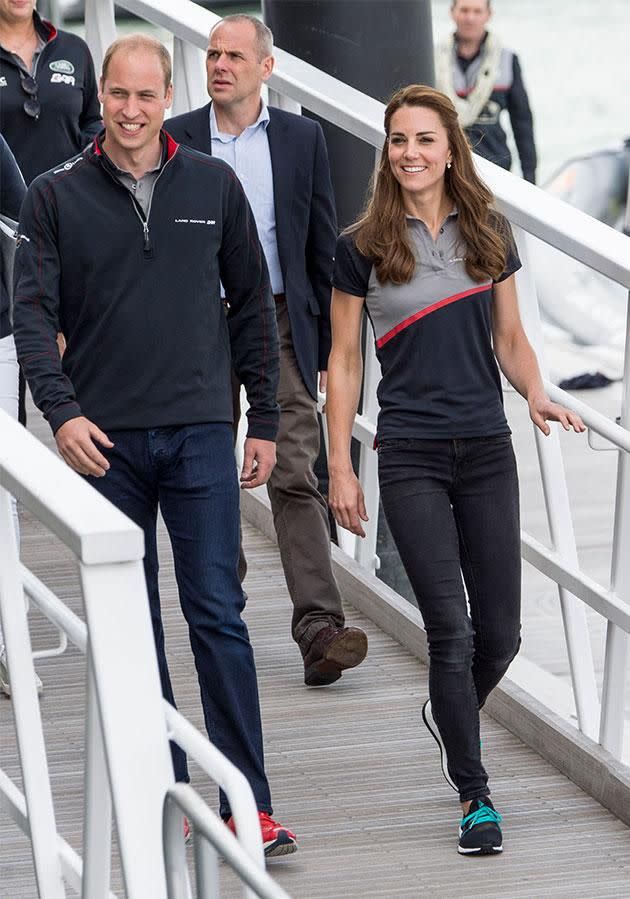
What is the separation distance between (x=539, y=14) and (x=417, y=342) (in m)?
67.3

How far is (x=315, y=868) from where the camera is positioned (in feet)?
12.9

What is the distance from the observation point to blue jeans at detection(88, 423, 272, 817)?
380 centimetres

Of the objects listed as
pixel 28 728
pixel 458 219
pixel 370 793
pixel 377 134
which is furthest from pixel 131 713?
pixel 377 134

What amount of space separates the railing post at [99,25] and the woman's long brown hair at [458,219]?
303cm

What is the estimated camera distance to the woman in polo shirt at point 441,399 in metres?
3.96

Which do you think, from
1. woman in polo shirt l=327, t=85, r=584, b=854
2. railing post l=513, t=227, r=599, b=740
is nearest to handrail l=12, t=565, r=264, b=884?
woman in polo shirt l=327, t=85, r=584, b=854

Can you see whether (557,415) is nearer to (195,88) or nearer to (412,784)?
(412,784)

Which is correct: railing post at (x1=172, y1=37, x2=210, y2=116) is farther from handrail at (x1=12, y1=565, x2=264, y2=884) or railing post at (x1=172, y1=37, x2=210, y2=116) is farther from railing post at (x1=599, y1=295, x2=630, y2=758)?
handrail at (x1=12, y1=565, x2=264, y2=884)

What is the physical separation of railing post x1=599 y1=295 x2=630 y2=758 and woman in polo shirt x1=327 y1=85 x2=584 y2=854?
35cm

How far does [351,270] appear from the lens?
13.2 ft

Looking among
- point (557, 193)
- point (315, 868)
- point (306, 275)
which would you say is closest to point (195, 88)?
point (306, 275)

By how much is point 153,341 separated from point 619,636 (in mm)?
1447

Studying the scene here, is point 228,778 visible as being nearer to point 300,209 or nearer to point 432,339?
point 432,339

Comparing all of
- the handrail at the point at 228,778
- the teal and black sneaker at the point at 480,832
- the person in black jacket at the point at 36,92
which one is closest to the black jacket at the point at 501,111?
the person in black jacket at the point at 36,92
